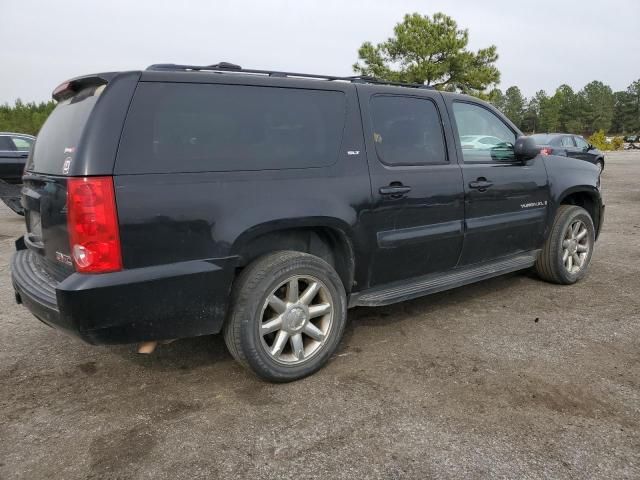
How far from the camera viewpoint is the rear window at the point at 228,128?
2605 millimetres

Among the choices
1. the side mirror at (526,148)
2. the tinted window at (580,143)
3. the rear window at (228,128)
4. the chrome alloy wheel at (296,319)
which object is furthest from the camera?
the tinted window at (580,143)

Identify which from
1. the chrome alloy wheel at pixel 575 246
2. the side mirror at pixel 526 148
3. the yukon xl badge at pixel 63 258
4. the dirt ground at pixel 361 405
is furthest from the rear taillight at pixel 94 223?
the chrome alloy wheel at pixel 575 246

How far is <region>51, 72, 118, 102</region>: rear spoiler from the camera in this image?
2658mm

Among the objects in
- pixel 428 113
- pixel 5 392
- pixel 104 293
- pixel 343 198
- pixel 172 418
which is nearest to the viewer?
pixel 104 293

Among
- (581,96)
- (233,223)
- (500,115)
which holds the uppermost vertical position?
(581,96)

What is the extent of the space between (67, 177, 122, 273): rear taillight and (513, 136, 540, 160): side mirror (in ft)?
10.9

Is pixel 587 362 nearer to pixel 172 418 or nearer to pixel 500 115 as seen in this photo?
pixel 500 115

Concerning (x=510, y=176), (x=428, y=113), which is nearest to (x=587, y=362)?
(x=510, y=176)

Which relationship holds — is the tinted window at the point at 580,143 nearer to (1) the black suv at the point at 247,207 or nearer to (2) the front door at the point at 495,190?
(2) the front door at the point at 495,190

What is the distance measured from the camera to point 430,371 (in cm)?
318

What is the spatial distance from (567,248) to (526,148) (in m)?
1.21

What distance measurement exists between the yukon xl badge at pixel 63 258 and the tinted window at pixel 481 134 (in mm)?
2871

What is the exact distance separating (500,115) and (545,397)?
2.60 meters

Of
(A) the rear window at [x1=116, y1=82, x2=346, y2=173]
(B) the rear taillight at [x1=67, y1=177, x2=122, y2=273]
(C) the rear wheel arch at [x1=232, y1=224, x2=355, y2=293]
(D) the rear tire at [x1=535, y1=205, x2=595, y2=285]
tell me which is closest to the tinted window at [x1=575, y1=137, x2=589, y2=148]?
(D) the rear tire at [x1=535, y1=205, x2=595, y2=285]
